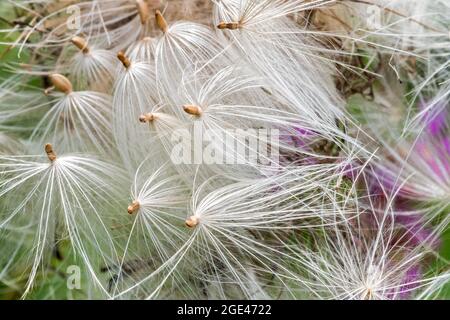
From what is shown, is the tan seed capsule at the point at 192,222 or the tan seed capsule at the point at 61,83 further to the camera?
the tan seed capsule at the point at 61,83

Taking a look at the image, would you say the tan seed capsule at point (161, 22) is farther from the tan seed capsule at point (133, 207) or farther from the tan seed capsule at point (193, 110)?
the tan seed capsule at point (133, 207)

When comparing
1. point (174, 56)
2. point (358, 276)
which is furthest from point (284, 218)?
point (174, 56)

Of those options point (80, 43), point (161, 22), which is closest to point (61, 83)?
point (80, 43)

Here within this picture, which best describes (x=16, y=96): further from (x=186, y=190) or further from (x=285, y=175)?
(x=285, y=175)

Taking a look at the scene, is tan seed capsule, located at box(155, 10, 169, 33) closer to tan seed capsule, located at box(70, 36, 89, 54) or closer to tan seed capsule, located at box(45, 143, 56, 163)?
tan seed capsule, located at box(70, 36, 89, 54)

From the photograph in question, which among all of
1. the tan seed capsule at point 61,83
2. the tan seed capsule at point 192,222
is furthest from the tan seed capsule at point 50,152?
the tan seed capsule at point 192,222

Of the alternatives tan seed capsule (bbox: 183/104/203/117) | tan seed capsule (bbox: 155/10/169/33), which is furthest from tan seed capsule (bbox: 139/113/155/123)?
tan seed capsule (bbox: 155/10/169/33)

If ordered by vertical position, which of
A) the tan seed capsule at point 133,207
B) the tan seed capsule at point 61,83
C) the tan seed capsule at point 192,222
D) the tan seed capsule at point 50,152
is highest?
the tan seed capsule at point 61,83

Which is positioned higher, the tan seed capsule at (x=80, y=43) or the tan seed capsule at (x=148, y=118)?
the tan seed capsule at (x=80, y=43)
